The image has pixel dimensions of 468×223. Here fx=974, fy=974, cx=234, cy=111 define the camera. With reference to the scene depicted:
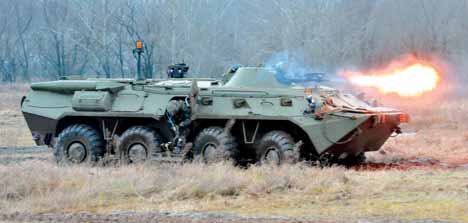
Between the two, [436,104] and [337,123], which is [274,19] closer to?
[436,104]

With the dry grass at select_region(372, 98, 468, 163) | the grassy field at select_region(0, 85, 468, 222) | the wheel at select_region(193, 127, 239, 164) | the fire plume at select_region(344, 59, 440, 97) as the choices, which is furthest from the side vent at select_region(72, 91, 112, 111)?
the dry grass at select_region(372, 98, 468, 163)

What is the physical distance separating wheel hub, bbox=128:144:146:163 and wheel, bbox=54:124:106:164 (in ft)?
2.36

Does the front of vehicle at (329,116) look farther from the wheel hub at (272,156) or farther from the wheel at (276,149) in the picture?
the wheel hub at (272,156)

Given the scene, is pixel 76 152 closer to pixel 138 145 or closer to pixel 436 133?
pixel 138 145

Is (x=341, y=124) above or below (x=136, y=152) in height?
above

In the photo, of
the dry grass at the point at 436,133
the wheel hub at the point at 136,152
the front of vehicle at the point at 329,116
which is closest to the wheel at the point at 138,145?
the wheel hub at the point at 136,152

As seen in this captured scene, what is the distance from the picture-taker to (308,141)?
54.6ft

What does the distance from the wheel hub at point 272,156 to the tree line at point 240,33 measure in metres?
7.29

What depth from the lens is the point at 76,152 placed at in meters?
18.1

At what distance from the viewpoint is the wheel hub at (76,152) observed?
18094 millimetres

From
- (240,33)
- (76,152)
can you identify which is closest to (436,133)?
(76,152)

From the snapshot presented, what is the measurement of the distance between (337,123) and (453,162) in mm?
2597

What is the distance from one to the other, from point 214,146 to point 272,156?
3.60ft

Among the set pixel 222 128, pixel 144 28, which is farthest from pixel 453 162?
pixel 144 28
